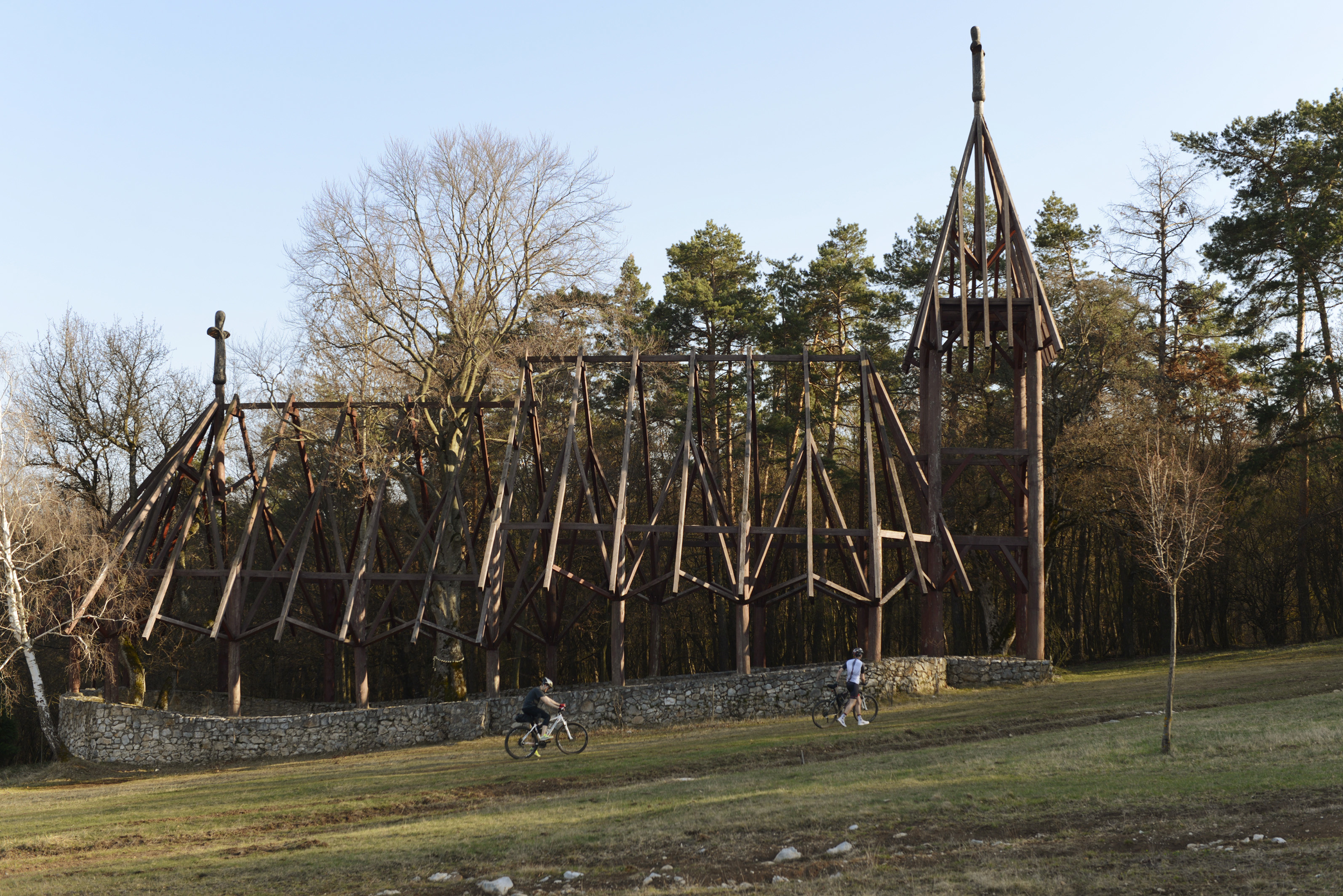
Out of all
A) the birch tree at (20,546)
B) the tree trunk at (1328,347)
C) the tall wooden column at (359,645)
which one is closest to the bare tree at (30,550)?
the birch tree at (20,546)

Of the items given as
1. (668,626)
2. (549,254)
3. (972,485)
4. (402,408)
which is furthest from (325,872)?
(668,626)

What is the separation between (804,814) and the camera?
11.6m

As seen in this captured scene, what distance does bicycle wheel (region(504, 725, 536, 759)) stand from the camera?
64.7 feet

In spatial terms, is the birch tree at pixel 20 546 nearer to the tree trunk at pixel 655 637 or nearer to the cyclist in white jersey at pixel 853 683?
the tree trunk at pixel 655 637

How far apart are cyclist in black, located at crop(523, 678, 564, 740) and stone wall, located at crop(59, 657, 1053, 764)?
403 cm

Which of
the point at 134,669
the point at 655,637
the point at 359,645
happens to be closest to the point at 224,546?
the point at 134,669

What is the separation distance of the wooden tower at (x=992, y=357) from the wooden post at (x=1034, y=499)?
25 mm

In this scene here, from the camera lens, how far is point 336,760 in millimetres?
22938

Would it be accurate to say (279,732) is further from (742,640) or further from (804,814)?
(804,814)

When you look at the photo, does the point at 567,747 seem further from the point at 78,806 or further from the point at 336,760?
the point at 78,806

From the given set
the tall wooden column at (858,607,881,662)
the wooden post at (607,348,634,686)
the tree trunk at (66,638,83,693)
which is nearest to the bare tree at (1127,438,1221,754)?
the tall wooden column at (858,607,881,662)

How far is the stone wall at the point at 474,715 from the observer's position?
77.5 feet

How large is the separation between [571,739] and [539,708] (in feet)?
4.61

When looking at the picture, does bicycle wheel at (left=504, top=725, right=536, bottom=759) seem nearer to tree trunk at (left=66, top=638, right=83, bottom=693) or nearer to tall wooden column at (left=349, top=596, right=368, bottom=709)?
tall wooden column at (left=349, top=596, right=368, bottom=709)
